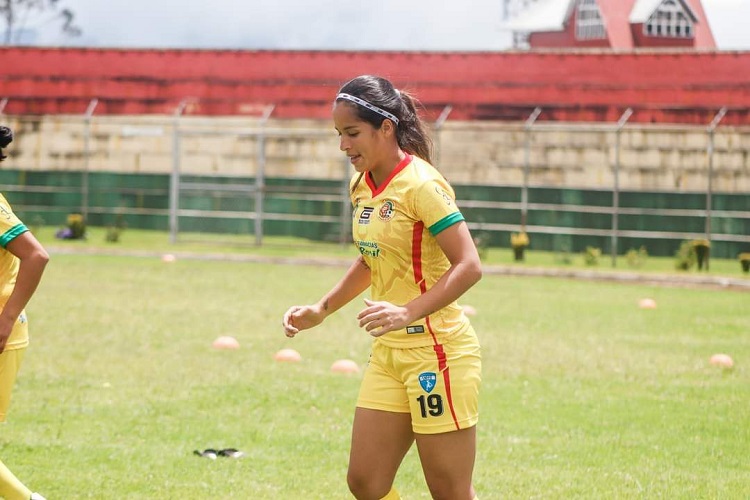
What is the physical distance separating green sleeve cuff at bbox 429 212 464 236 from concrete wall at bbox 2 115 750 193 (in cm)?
2250

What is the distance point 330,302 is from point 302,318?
151 mm

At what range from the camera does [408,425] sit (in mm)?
5316

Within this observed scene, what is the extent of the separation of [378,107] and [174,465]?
3.56 m

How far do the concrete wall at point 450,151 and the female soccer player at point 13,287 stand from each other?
21827 mm

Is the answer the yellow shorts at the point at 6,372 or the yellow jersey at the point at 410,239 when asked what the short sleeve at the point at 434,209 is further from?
the yellow shorts at the point at 6,372

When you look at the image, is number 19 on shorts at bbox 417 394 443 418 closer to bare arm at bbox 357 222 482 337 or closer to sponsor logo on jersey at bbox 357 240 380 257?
bare arm at bbox 357 222 482 337

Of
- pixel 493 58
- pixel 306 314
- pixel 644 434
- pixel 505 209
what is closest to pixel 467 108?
pixel 493 58

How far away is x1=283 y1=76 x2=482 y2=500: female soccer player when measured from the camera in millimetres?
5137

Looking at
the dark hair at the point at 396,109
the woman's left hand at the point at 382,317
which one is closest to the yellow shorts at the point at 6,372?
the woman's left hand at the point at 382,317

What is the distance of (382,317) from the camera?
4.83 meters

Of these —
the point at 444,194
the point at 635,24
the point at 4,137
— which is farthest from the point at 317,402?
the point at 635,24

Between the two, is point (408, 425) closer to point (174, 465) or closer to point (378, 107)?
point (378, 107)

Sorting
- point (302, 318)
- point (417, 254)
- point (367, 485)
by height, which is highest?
point (417, 254)

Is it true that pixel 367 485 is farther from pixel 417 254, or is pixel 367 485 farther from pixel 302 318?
pixel 417 254
